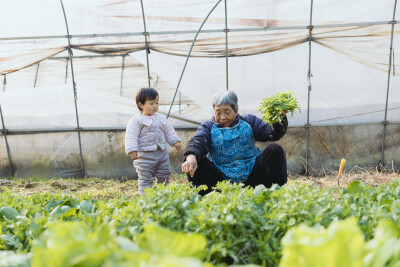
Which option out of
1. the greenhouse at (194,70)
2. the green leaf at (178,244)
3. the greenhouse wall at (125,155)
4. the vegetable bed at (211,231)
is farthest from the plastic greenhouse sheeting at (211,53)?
the green leaf at (178,244)

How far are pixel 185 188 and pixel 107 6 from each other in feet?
17.0

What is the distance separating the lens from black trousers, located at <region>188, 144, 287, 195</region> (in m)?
3.13

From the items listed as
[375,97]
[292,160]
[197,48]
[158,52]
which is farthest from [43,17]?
[375,97]

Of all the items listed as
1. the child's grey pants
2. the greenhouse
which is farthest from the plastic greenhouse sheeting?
the child's grey pants

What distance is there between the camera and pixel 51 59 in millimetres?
6219

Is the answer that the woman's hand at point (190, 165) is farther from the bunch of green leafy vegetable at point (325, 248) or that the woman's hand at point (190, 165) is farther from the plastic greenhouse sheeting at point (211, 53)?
the plastic greenhouse sheeting at point (211, 53)

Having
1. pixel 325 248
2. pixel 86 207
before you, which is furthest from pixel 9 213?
pixel 325 248

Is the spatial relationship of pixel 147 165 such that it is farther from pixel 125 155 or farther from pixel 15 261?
pixel 15 261

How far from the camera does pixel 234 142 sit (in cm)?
340

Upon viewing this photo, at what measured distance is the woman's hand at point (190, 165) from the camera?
9.68 feet

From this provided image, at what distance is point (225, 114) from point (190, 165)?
0.71 metres

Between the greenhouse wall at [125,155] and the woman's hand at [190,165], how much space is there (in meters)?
3.31

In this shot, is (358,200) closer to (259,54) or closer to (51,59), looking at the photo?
(259,54)

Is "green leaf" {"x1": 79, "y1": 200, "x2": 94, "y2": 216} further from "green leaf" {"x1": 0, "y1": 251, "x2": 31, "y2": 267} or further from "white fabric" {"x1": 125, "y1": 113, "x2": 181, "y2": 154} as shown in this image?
"white fabric" {"x1": 125, "y1": 113, "x2": 181, "y2": 154}
